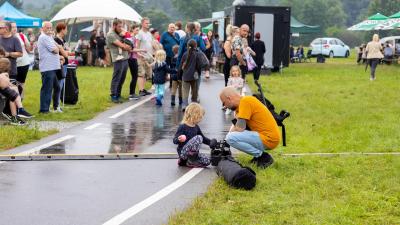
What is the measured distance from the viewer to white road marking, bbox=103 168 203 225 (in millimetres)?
6816

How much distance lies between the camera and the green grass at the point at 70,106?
11516 mm

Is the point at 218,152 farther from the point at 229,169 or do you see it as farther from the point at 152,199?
the point at 152,199

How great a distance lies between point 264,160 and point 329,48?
5267cm

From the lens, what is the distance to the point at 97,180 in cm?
862

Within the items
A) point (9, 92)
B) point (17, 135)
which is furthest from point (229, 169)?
point (9, 92)

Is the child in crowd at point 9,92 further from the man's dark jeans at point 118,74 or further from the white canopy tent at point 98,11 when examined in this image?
the white canopy tent at point 98,11

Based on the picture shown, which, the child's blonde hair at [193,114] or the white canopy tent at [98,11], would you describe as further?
the white canopy tent at [98,11]

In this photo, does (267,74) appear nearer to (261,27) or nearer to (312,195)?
(261,27)

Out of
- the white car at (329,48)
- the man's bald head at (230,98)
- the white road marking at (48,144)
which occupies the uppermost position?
the man's bald head at (230,98)

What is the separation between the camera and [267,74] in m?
31.5

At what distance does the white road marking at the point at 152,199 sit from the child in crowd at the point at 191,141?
149mm

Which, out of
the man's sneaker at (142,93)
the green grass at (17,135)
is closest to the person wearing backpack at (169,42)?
the man's sneaker at (142,93)

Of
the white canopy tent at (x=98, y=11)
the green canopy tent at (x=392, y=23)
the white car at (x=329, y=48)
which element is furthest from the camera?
the white car at (x=329, y=48)

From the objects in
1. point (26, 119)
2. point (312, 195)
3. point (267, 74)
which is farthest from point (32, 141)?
point (267, 74)
